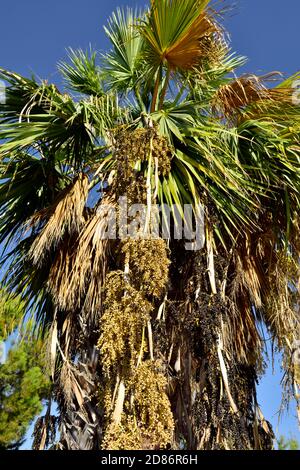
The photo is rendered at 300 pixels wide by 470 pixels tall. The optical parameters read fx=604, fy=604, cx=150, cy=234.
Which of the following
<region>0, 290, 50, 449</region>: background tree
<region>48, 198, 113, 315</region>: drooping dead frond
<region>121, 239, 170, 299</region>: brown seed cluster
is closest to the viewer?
<region>121, 239, 170, 299</region>: brown seed cluster

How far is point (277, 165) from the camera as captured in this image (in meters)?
5.33

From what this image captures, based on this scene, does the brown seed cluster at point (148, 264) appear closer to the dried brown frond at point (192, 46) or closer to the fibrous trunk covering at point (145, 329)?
the fibrous trunk covering at point (145, 329)

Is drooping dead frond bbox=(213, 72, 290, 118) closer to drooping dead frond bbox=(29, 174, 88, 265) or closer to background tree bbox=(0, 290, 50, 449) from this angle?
drooping dead frond bbox=(29, 174, 88, 265)

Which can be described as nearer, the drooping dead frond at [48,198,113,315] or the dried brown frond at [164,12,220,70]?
the drooping dead frond at [48,198,113,315]

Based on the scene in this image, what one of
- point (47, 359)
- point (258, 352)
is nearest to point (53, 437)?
point (47, 359)

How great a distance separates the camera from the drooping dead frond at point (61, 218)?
491 cm

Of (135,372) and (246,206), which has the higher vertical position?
(246,206)

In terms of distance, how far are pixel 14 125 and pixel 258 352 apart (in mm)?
3006

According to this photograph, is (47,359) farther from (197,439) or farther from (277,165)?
(277,165)

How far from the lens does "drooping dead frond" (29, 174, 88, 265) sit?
491 centimetres

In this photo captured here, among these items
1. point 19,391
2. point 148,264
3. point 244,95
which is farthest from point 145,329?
point 19,391

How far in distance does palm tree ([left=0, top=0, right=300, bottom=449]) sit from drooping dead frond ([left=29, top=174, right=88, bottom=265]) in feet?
0.05

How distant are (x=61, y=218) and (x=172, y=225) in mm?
988

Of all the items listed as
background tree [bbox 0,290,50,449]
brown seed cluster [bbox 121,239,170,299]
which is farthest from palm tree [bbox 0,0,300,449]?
background tree [bbox 0,290,50,449]
